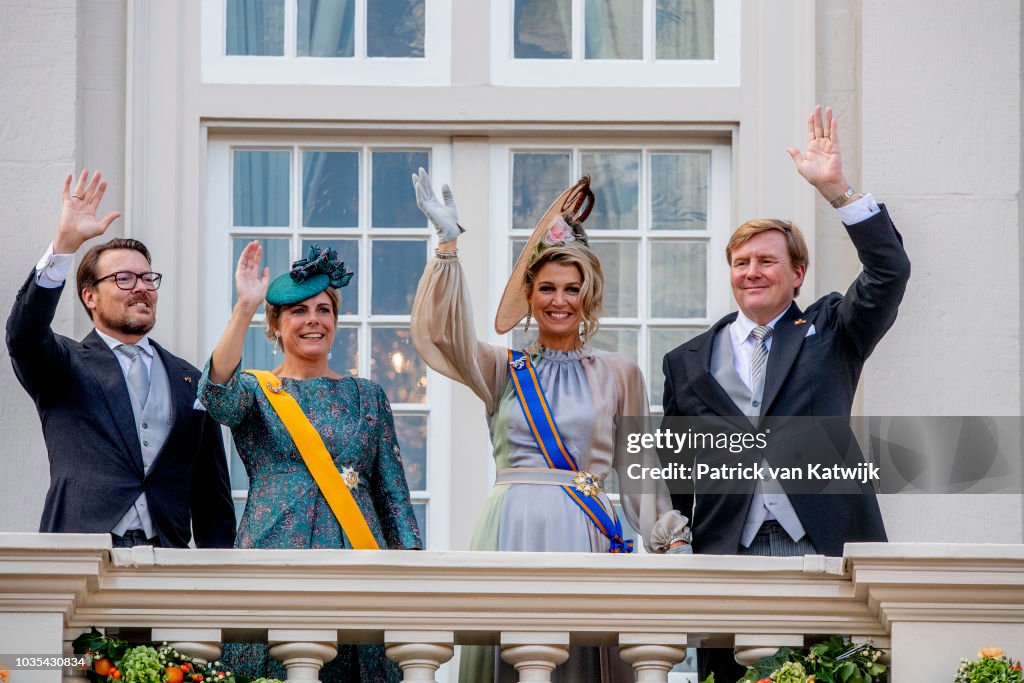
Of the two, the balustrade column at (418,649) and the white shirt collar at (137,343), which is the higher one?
the white shirt collar at (137,343)

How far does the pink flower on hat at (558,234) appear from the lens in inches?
295

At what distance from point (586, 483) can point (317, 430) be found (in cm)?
93

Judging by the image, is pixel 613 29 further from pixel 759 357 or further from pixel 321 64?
pixel 759 357

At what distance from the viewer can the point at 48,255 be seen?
729 centimetres

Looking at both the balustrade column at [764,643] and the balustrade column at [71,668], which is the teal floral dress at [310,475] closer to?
the balustrade column at [71,668]

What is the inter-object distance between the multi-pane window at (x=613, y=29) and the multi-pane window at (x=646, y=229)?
1.36ft

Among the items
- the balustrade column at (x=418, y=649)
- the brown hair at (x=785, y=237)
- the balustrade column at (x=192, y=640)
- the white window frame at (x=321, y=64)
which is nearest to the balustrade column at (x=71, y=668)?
the balustrade column at (x=192, y=640)

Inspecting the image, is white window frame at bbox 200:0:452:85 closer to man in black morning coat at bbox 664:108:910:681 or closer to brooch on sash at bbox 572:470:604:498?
man in black morning coat at bbox 664:108:910:681

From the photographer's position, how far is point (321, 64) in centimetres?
919

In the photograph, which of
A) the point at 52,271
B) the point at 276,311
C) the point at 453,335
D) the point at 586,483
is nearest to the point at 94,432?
the point at 52,271

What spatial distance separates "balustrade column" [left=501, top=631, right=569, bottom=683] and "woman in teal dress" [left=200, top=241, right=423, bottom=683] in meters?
0.94

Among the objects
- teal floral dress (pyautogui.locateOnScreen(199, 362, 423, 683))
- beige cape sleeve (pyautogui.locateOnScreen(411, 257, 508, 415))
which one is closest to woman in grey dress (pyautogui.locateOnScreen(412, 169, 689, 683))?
beige cape sleeve (pyautogui.locateOnScreen(411, 257, 508, 415))

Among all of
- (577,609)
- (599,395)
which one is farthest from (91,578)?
(599,395)

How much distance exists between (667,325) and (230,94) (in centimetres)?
208
